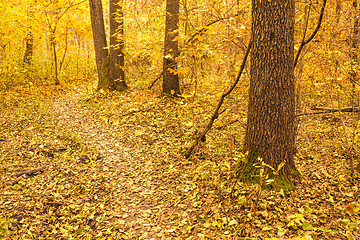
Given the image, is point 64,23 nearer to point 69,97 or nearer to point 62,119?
point 69,97

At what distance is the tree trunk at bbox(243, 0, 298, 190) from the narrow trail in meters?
2.05

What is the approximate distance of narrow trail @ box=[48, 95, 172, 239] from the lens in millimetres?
4355

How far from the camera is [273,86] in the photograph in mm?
4066

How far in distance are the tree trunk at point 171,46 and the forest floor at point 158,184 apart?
1.18 metres

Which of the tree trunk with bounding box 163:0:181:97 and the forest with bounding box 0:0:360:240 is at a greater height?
the tree trunk with bounding box 163:0:181:97

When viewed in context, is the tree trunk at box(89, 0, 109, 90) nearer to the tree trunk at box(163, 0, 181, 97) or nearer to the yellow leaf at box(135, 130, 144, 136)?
the tree trunk at box(163, 0, 181, 97)

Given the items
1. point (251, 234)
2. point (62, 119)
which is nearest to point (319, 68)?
point (251, 234)

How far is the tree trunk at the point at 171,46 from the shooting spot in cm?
873

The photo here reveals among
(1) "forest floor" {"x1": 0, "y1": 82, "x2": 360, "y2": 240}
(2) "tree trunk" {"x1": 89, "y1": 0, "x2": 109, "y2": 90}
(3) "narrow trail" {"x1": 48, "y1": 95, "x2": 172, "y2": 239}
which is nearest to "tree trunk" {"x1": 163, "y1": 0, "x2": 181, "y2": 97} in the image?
(1) "forest floor" {"x1": 0, "y1": 82, "x2": 360, "y2": 240}

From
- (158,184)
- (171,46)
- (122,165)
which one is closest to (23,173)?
(122,165)

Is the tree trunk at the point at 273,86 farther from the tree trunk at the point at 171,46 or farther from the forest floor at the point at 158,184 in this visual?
the tree trunk at the point at 171,46

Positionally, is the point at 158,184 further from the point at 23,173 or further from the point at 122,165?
the point at 23,173

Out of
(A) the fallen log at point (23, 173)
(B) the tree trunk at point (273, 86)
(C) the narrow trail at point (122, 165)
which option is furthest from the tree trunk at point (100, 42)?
(B) the tree trunk at point (273, 86)

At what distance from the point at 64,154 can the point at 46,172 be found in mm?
840
